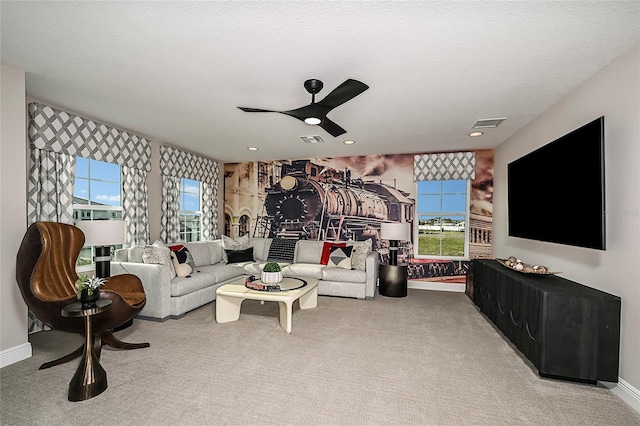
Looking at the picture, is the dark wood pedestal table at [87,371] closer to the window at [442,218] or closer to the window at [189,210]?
the window at [189,210]

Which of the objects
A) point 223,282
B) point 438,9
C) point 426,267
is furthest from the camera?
point 426,267

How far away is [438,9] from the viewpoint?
1.83 m

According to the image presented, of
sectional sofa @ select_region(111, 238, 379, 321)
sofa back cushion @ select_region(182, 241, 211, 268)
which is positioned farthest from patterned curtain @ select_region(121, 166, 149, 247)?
sofa back cushion @ select_region(182, 241, 211, 268)

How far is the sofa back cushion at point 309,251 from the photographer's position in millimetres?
5758

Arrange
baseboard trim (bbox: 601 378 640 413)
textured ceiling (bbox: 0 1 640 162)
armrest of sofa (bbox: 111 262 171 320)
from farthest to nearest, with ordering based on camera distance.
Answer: armrest of sofa (bbox: 111 262 171 320) < baseboard trim (bbox: 601 378 640 413) < textured ceiling (bbox: 0 1 640 162)

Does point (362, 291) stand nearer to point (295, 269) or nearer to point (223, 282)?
point (295, 269)

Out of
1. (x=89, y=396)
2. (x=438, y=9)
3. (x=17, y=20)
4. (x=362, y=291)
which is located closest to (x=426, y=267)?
(x=362, y=291)

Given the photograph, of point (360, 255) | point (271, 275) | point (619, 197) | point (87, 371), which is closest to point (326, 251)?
point (360, 255)

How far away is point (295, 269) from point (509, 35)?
4.16 meters

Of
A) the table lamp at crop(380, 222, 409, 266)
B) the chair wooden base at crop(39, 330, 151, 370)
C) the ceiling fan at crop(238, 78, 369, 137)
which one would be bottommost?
the chair wooden base at crop(39, 330, 151, 370)

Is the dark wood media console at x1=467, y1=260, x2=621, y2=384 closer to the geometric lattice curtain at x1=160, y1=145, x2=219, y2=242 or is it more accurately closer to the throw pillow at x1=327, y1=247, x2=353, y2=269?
the throw pillow at x1=327, y1=247, x2=353, y2=269

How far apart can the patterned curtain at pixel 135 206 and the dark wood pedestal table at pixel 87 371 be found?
7.94ft

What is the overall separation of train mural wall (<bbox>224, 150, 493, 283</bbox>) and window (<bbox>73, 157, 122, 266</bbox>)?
8.63ft

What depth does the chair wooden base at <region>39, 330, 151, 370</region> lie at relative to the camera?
2.58 meters
